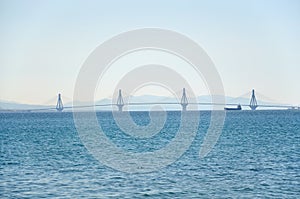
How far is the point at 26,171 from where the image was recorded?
35750 mm

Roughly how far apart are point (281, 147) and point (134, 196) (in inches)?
1168

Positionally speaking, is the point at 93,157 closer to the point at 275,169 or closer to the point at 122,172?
the point at 122,172

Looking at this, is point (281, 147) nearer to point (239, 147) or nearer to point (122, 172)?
point (239, 147)

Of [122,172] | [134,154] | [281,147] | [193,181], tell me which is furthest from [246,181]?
[281,147]

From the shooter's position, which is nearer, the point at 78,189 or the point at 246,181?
the point at 78,189

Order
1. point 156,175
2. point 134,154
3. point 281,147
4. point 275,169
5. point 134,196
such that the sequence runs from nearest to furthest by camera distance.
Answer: point 134,196
point 156,175
point 275,169
point 134,154
point 281,147

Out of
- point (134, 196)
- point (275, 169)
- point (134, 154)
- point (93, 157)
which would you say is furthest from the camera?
point (134, 154)

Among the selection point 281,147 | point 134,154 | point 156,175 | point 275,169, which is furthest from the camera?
→ point 281,147

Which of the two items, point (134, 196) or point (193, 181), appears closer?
point (134, 196)

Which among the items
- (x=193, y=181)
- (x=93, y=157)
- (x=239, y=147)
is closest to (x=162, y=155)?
(x=93, y=157)

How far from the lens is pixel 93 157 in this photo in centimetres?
4475

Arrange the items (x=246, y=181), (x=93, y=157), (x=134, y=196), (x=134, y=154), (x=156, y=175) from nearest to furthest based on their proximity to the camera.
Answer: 1. (x=134, y=196)
2. (x=246, y=181)
3. (x=156, y=175)
4. (x=93, y=157)
5. (x=134, y=154)

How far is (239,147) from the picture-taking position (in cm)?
5400

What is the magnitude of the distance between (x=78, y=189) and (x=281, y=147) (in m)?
30.0
